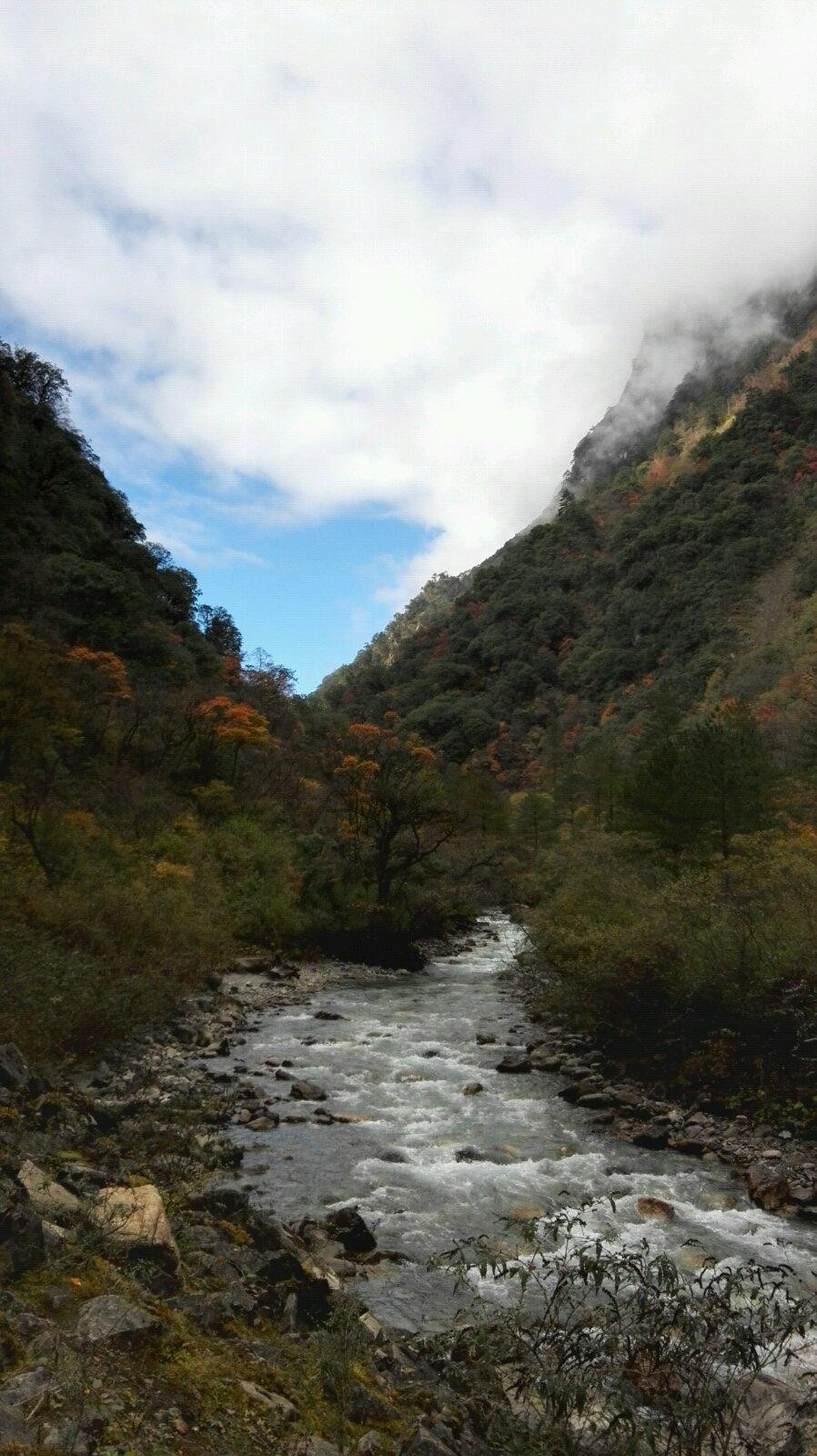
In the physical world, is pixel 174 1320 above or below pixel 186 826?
below

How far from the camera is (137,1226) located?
5.89m

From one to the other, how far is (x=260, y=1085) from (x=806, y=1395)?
974 cm

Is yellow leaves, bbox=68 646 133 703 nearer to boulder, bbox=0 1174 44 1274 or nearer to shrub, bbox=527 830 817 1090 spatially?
shrub, bbox=527 830 817 1090

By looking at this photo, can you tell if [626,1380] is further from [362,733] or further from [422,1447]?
[362,733]

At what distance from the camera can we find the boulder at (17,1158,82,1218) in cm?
579

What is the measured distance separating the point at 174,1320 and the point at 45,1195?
1.61m

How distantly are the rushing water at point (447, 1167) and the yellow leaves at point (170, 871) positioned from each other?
7231 millimetres

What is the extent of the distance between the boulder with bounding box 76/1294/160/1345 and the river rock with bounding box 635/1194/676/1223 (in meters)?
6.70

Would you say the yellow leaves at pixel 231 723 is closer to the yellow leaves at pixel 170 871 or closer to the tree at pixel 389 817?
the tree at pixel 389 817

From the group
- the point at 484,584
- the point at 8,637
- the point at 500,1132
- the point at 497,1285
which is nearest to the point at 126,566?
the point at 8,637

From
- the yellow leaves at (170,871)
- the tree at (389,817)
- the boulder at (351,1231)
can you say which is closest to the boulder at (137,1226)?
the boulder at (351,1231)

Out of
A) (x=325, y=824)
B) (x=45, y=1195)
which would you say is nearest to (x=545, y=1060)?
(x=45, y=1195)

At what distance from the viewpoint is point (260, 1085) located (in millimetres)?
13703

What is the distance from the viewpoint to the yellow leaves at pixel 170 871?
22.9 m
